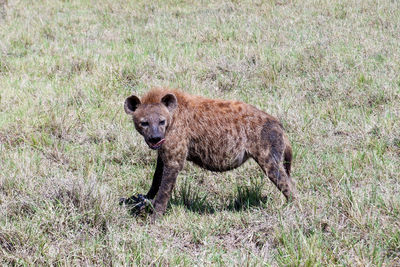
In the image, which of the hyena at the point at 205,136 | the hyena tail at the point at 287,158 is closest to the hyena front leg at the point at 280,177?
the hyena at the point at 205,136

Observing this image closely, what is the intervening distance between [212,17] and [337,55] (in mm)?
3938

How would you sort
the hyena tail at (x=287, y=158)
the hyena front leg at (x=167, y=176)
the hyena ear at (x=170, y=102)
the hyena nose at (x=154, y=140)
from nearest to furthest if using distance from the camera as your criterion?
the hyena nose at (x=154, y=140)
the hyena front leg at (x=167, y=176)
the hyena ear at (x=170, y=102)
the hyena tail at (x=287, y=158)

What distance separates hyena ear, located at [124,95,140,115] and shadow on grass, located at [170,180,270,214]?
83cm

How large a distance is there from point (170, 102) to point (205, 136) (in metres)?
0.43

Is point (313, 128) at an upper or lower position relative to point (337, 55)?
lower

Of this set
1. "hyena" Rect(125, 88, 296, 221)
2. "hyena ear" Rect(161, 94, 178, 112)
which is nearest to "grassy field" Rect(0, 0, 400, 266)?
"hyena" Rect(125, 88, 296, 221)

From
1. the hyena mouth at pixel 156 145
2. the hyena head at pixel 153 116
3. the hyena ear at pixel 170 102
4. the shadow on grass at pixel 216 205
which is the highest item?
the hyena ear at pixel 170 102

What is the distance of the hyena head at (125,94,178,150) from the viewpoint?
4.24 m

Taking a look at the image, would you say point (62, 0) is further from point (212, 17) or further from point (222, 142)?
point (222, 142)

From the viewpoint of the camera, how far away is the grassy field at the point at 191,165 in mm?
3600

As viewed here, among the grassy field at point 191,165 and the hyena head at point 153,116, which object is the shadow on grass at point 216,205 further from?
the hyena head at point 153,116

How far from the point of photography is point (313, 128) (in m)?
6.00

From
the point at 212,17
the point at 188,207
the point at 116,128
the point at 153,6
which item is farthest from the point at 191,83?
the point at 153,6

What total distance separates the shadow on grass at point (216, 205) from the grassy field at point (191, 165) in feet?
0.05
